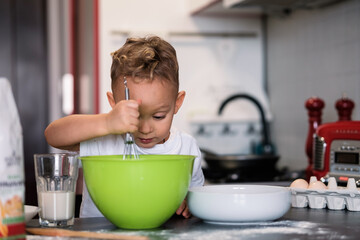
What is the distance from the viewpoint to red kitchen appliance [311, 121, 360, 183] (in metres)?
1.57

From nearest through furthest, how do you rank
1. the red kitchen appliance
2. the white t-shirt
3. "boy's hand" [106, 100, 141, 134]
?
1. "boy's hand" [106, 100, 141, 134]
2. the white t-shirt
3. the red kitchen appliance

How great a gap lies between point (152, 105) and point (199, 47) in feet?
5.76

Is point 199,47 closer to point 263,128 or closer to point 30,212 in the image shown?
point 263,128

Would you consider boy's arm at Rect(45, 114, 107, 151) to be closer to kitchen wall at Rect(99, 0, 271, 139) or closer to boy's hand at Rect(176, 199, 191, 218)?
boy's hand at Rect(176, 199, 191, 218)

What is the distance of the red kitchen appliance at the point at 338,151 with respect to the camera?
1.57m

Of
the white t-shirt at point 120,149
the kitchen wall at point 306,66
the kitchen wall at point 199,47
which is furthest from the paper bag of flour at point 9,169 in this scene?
the kitchen wall at point 199,47

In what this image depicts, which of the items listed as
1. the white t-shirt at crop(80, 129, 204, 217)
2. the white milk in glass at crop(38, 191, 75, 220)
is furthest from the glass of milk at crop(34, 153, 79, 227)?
the white t-shirt at crop(80, 129, 204, 217)

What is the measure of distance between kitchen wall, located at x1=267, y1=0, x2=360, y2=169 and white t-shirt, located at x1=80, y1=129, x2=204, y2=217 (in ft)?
3.10

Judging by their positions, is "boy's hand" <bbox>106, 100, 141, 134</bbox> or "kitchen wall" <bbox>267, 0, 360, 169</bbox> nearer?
"boy's hand" <bbox>106, 100, 141, 134</bbox>

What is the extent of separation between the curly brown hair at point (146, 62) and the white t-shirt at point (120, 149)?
17 centimetres

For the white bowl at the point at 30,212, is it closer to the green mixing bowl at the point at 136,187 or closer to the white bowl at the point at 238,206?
the green mixing bowl at the point at 136,187

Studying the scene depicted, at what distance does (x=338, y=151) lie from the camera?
1626 mm

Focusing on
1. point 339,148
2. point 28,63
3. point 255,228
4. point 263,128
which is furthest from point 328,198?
point 28,63

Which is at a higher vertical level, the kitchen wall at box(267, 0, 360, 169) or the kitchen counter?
the kitchen wall at box(267, 0, 360, 169)
